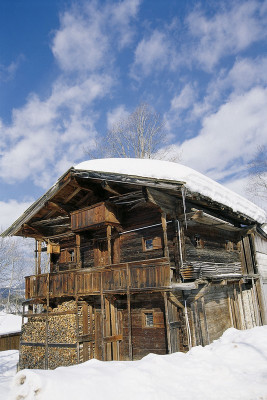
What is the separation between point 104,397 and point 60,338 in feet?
37.1

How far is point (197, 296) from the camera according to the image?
44.8ft

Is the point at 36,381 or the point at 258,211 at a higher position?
the point at 258,211

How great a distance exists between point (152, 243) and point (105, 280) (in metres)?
2.76

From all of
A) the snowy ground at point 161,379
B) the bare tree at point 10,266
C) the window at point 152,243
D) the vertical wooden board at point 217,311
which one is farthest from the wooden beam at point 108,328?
the bare tree at point 10,266

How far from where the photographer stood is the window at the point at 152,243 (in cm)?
1440

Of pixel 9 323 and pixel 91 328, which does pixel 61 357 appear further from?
pixel 9 323

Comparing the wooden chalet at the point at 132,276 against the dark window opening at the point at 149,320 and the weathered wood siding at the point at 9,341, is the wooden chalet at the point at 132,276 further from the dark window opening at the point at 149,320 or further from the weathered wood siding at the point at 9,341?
the weathered wood siding at the point at 9,341

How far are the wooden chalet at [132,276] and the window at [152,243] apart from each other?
5 cm

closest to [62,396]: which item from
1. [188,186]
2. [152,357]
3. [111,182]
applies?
[152,357]

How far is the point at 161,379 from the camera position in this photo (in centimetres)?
589

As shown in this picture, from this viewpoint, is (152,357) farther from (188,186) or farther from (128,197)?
(128,197)

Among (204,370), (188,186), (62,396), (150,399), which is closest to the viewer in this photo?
(62,396)

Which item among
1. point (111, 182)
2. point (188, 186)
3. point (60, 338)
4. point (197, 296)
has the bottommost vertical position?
point (60, 338)

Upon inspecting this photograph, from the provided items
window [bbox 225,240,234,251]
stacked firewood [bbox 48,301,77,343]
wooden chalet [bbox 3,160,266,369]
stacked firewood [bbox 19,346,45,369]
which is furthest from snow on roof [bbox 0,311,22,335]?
window [bbox 225,240,234,251]
